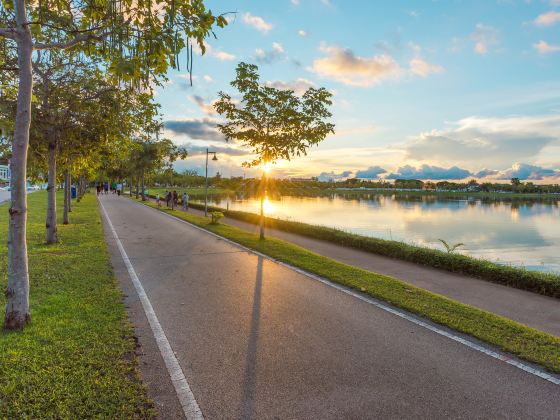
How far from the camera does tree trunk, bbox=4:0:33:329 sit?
17.1 ft

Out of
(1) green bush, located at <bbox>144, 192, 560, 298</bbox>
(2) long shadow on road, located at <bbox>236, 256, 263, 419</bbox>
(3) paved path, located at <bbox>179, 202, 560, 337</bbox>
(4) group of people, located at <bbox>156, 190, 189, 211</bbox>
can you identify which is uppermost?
(4) group of people, located at <bbox>156, 190, 189, 211</bbox>

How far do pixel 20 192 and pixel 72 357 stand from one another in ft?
8.59

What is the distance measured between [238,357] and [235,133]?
1220 cm

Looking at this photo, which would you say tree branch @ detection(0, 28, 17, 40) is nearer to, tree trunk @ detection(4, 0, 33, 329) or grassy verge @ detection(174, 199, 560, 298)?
tree trunk @ detection(4, 0, 33, 329)

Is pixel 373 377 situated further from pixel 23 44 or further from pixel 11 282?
pixel 23 44

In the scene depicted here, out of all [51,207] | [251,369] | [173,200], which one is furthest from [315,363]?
[173,200]

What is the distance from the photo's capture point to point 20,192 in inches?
211

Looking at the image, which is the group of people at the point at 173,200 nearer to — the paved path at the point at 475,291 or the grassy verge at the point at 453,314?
the paved path at the point at 475,291

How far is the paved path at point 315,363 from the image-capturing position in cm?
383

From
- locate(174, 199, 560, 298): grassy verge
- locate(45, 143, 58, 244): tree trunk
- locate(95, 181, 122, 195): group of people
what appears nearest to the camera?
locate(174, 199, 560, 298): grassy verge

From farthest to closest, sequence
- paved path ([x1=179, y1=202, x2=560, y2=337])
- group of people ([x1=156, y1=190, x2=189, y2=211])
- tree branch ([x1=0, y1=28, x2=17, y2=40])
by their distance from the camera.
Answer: group of people ([x1=156, y1=190, x2=189, y2=211]) → paved path ([x1=179, y1=202, x2=560, y2=337]) → tree branch ([x1=0, y1=28, x2=17, y2=40])

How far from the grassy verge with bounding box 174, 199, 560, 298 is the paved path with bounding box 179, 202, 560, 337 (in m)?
0.23

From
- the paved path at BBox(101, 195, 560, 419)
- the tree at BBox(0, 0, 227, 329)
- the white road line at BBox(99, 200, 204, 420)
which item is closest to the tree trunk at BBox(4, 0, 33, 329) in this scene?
the tree at BBox(0, 0, 227, 329)

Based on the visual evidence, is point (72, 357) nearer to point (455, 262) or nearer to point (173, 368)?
point (173, 368)
